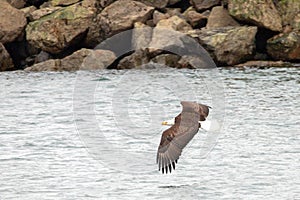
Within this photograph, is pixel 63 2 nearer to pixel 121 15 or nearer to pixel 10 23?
pixel 10 23

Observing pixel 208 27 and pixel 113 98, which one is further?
pixel 208 27

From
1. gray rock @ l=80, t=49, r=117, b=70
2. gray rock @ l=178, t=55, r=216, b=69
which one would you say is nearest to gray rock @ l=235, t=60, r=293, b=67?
gray rock @ l=178, t=55, r=216, b=69

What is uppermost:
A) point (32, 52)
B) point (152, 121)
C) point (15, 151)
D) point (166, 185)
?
point (166, 185)

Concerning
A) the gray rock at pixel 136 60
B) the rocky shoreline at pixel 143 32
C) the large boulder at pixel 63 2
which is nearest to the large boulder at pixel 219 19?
the rocky shoreline at pixel 143 32

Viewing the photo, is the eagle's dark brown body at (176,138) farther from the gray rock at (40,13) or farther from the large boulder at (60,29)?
the gray rock at (40,13)

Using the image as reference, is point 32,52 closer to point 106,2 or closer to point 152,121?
point 106,2

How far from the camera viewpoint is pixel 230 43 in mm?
40594

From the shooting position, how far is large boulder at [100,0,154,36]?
43.5 m

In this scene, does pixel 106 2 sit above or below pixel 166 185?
below

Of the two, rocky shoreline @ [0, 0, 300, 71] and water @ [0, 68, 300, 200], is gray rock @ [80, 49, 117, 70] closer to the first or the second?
rocky shoreline @ [0, 0, 300, 71]

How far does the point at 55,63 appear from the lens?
4266 centimetres

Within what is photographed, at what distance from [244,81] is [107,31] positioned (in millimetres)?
9960

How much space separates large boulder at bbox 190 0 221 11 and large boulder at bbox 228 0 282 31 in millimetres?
2927

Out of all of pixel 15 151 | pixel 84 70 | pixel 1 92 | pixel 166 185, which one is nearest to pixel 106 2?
pixel 84 70
